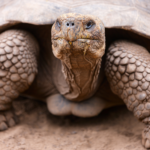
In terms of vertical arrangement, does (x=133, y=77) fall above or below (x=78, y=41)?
below

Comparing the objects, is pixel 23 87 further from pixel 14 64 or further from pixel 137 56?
pixel 137 56

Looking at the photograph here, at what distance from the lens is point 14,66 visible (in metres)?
2.29

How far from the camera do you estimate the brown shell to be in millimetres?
2264

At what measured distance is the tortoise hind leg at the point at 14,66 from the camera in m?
2.27

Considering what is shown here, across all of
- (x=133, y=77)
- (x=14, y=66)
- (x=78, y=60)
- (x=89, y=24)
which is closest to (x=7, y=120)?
(x=14, y=66)

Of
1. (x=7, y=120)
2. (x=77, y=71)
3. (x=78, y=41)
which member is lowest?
(x=7, y=120)

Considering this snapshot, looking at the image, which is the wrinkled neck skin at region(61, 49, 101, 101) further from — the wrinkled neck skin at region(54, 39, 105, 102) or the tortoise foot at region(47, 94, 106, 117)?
the tortoise foot at region(47, 94, 106, 117)

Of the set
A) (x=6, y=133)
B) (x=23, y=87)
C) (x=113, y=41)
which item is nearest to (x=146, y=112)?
(x=113, y=41)

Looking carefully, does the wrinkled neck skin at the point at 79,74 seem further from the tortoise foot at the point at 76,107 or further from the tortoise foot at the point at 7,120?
the tortoise foot at the point at 7,120

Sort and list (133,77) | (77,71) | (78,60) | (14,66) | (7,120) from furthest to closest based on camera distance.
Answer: (7,120) < (14,66) < (133,77) < (77,71) < (78,60)

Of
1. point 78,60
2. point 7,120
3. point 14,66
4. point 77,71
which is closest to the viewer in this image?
point 78,60

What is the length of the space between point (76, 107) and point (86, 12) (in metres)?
0.99

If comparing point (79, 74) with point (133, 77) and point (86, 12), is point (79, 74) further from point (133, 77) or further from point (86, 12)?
point (86, 12)

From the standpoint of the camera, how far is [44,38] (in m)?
2.69
